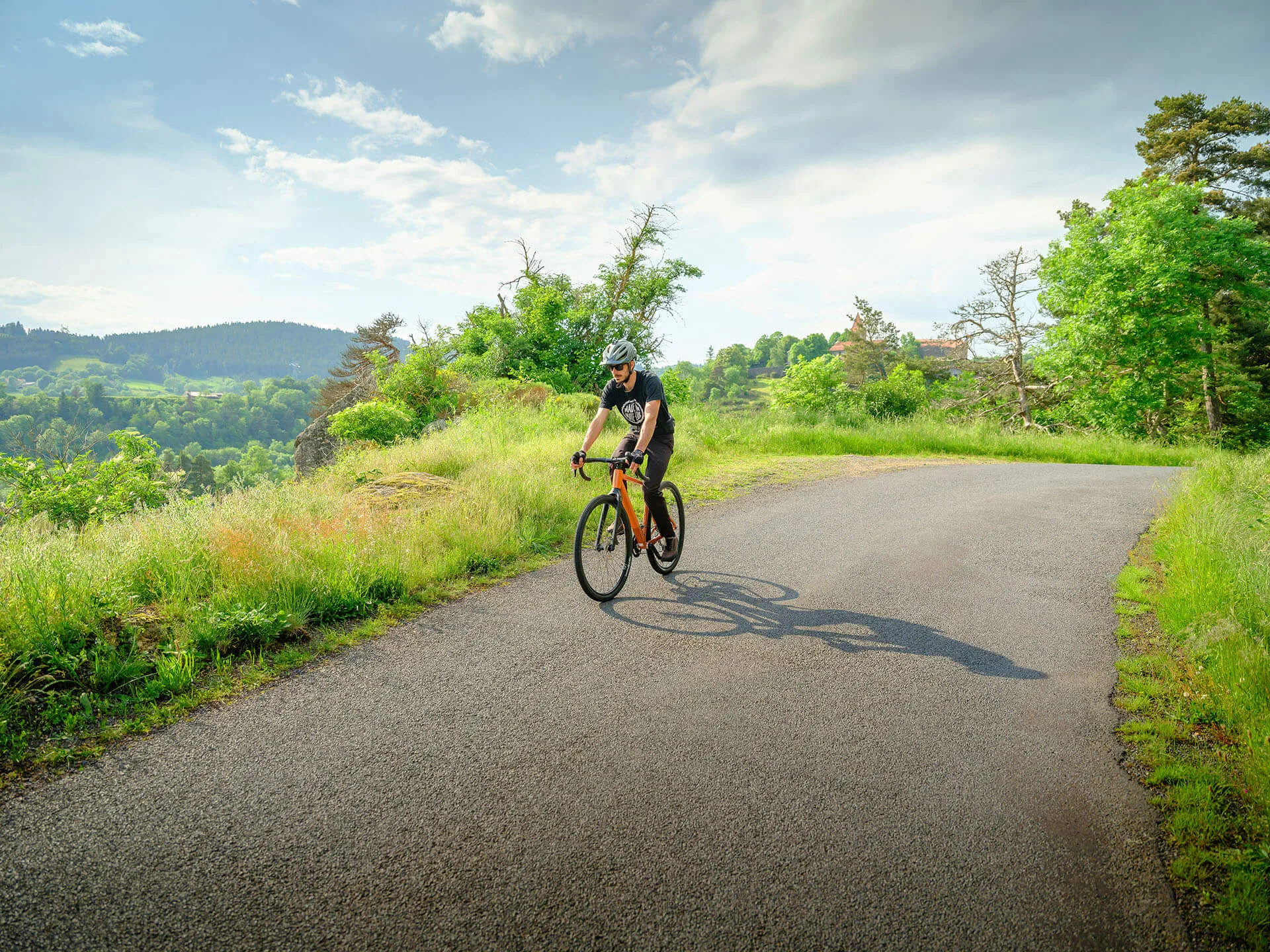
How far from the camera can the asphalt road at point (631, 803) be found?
2.32m

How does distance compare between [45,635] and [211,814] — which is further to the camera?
[45,635]

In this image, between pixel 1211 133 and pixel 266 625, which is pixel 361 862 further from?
pixel 1211 133

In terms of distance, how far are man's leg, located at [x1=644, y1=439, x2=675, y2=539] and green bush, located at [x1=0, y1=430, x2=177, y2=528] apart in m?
10.6

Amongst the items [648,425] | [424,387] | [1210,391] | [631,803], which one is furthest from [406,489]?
[1210,391]

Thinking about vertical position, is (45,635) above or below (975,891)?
above

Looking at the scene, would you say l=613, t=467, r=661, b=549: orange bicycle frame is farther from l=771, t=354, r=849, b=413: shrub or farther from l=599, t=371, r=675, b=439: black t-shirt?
l=771, t=354, r=849, b=413: shrub

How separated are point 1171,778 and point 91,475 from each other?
19477 millimetres

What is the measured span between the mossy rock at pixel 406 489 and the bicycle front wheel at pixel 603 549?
320cm

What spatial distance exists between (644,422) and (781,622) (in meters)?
2.22

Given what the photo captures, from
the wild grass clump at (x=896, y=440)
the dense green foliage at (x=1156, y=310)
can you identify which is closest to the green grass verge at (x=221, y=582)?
the wild grass clump at (x=896, y=440)

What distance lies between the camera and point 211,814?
2.87 m

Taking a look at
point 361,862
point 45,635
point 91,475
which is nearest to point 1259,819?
point 361,862

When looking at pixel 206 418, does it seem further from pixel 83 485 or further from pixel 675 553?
pixel 675 553

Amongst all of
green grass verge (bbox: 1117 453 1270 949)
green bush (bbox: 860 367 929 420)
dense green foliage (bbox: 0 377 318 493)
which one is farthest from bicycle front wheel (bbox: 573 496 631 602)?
dense green foliage (bbox: 0 377 318 493)
